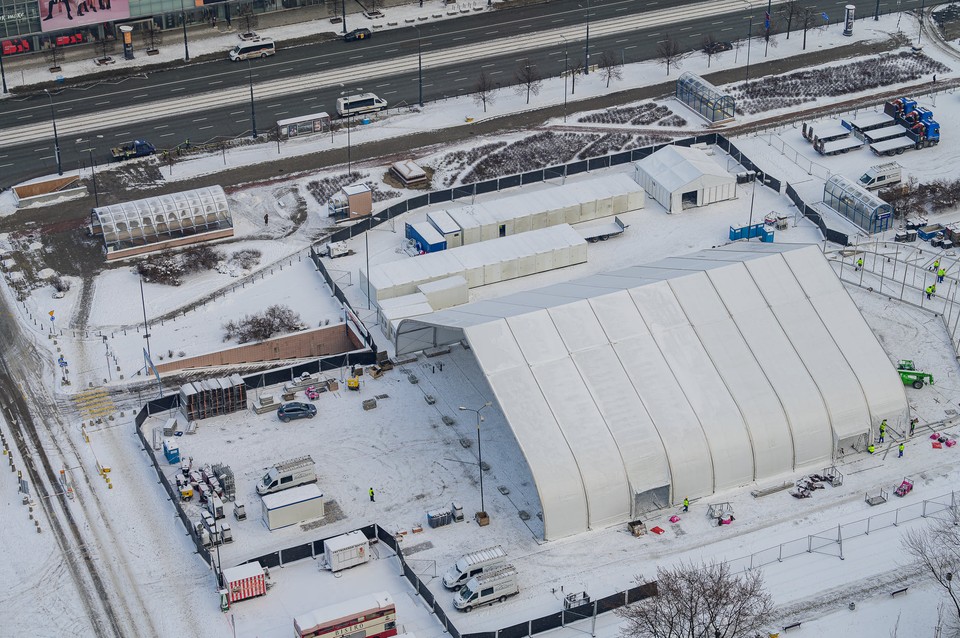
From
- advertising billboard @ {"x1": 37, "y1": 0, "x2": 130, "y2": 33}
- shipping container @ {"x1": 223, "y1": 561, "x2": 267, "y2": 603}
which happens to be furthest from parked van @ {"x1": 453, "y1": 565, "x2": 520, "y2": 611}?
advertising billboard @ {"x1": 37, "y1": 0, "x2": 130, "y2": 33}

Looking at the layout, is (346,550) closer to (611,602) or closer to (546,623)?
(546,623)

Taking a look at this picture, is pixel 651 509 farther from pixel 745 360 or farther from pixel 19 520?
pixel 19 520

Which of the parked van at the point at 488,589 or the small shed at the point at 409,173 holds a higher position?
the small shed at the point at 409,173

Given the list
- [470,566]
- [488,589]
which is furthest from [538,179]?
[488,589]

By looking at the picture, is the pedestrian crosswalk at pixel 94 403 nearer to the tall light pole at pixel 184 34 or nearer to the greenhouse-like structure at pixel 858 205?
the tall light pole at pixel 184 34

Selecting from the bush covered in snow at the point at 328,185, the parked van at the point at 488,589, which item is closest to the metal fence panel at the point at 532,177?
the bush covered in snow at the point at 328,185

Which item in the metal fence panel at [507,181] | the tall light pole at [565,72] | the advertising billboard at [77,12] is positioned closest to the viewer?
the metal fence panel at [507,181]

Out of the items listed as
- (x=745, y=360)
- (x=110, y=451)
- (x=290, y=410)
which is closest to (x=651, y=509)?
(x=745, y=360)

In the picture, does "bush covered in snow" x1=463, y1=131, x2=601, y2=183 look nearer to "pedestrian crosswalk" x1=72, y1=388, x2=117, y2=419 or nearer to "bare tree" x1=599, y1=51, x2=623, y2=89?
"bare tree" x1=599, y1=51, x2=623, y2=89
